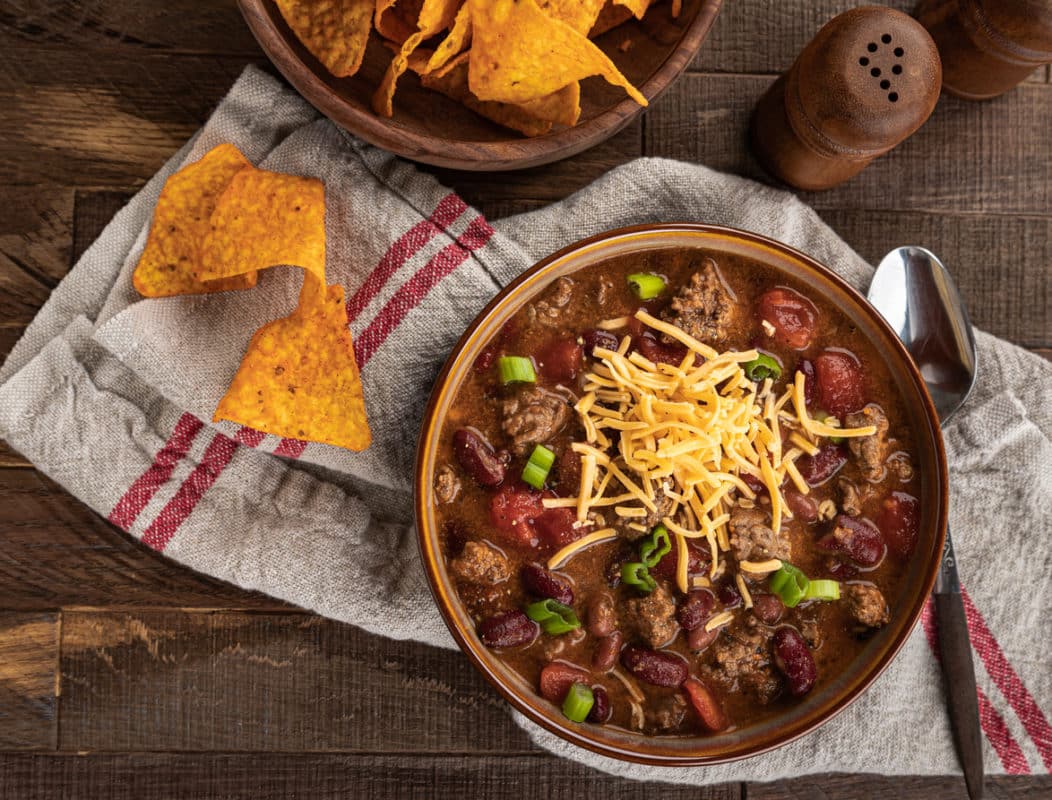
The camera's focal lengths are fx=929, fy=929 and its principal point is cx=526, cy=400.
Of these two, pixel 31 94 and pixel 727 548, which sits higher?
pixel 31 94

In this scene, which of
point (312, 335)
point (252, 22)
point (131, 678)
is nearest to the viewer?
point (252, 22)

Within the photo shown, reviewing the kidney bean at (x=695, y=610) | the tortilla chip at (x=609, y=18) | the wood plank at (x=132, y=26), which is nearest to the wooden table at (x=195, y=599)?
the wood plank at (x=132, y=26)

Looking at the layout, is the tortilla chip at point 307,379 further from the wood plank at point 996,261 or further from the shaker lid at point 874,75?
the wood plank at point 996,261

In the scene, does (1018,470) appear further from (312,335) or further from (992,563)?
(312,335)

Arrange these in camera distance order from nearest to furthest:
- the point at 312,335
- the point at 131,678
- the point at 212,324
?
the point at 312,335, the point at 212,324, the point at 131,678

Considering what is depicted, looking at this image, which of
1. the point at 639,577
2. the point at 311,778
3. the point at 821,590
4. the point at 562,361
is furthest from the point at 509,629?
the point at 311,778

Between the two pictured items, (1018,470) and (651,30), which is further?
(1018,470)

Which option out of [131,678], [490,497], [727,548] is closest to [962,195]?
[727,548]
